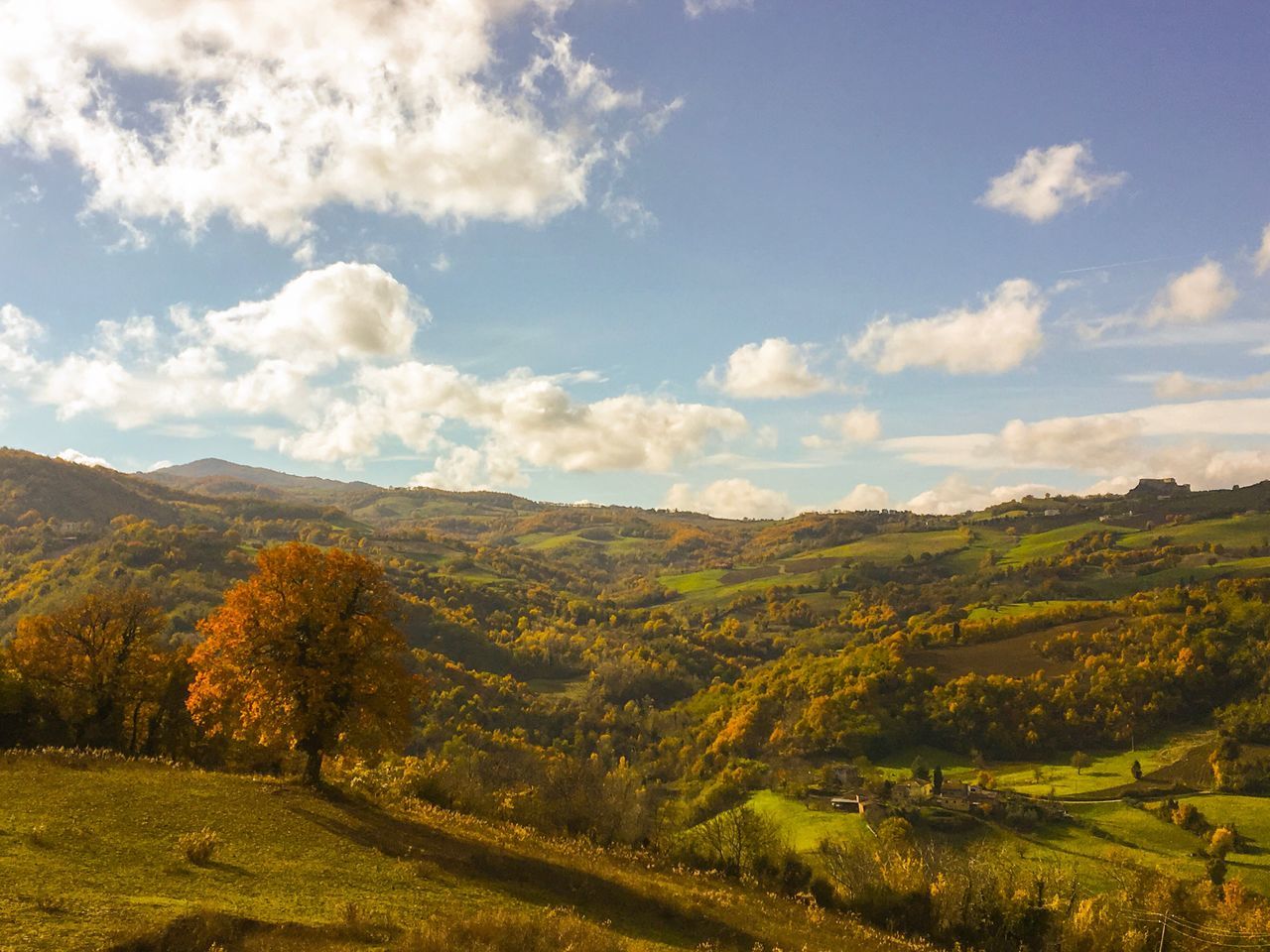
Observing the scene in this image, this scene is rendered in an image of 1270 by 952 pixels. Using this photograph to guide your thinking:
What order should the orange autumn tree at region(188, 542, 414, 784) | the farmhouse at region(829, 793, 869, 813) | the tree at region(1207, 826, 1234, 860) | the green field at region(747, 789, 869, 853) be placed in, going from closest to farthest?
the orange autumn tree at region(188, 542, 414, 784)
the tree at region(1207, 826, 1234, 860)
the green field at region(747, 789, 869, 853)
the farmhouse at region(829, 793, 869, 813)

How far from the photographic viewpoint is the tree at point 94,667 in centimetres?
4850

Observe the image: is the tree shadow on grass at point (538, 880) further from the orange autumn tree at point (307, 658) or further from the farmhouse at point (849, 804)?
the farmhouse at point (849, 804)

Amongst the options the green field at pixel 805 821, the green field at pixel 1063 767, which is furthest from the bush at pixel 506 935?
the green field at pixel 1063 767

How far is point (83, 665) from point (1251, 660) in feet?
785

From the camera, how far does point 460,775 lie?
57.1 meters

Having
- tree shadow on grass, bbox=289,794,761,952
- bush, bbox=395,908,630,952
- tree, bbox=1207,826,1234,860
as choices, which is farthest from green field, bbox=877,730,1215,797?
bush, bbox=395,908,630,952

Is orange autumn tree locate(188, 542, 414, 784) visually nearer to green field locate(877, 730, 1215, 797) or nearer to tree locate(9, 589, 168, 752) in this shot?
tree locate(9, 589, 168, 752)

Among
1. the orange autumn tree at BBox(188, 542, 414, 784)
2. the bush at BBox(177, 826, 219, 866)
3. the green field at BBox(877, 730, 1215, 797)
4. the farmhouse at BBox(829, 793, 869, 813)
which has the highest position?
the orange autumn tree at BBox(188, 542, 414, 784)

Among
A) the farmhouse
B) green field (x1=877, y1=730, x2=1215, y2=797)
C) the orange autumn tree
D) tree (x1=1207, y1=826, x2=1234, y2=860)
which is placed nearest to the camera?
the orange autumn tree

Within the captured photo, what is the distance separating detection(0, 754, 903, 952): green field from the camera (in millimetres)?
22297

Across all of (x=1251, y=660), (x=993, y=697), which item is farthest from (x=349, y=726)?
(x=1251, y=660)

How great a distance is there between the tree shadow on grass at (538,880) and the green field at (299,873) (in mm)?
110

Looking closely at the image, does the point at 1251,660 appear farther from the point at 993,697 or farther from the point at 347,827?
the point at 347,827

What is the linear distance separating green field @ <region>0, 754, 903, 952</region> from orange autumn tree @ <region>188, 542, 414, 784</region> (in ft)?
12.7
